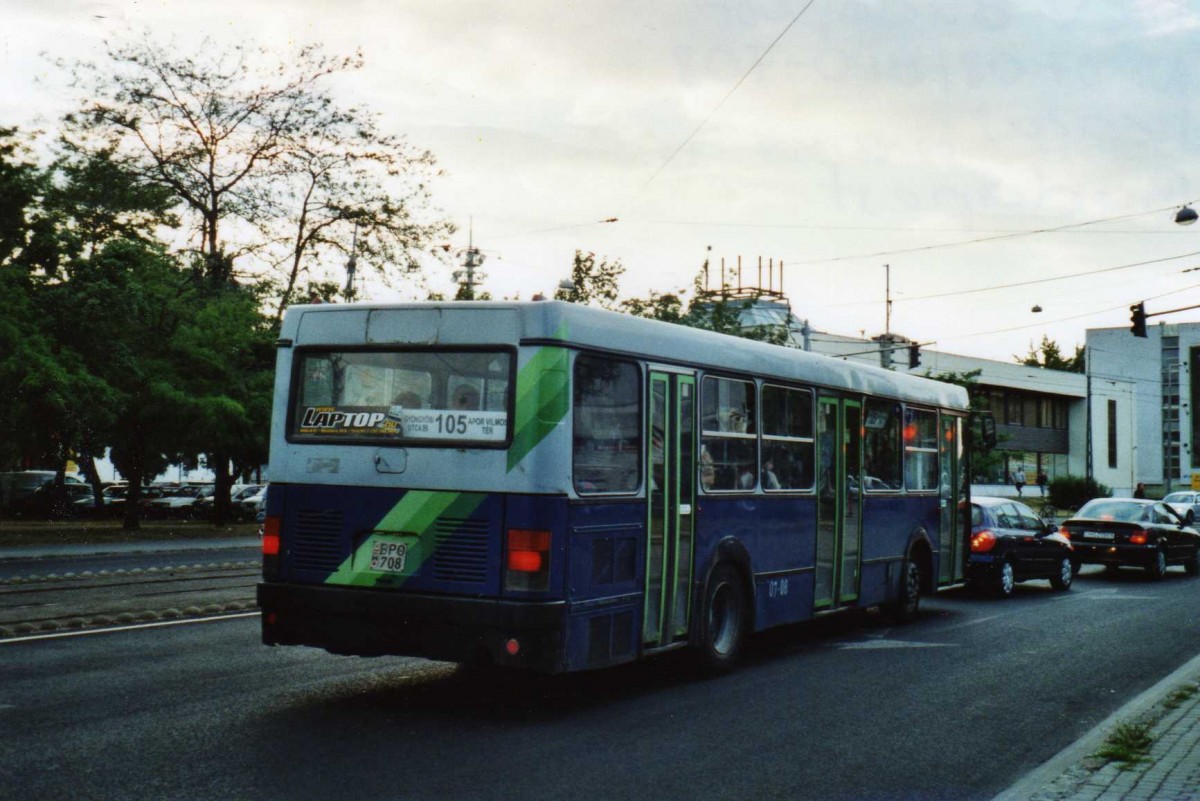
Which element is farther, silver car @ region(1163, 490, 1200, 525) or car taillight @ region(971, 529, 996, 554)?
silver car @ region(1163, 490, 1200, 525)

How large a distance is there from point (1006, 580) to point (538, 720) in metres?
12.1

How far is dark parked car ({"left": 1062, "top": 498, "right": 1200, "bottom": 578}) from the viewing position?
75.5ft

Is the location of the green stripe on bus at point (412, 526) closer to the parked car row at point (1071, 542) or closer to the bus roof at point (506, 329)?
the bus roof at point (506, 329)

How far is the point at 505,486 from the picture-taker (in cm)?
833

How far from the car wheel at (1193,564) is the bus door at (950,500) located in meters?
10.5

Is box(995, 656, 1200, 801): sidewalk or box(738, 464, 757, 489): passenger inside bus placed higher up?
box(738, 464, 757, 489): passenger inside bus

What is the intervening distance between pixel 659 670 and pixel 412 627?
309 centimetres

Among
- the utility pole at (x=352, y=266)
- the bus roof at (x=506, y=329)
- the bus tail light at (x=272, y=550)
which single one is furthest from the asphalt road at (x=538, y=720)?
the utility pole at (x=352, y=266)

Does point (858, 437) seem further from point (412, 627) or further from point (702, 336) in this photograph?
point (412, 627)

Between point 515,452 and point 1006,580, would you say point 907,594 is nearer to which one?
point 1006,580

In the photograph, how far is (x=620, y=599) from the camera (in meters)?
8.96

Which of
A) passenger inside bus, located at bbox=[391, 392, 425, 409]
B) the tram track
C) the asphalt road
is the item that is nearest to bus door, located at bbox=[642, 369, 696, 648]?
the asphalt road

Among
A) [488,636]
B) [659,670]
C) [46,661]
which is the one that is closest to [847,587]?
[659,670]

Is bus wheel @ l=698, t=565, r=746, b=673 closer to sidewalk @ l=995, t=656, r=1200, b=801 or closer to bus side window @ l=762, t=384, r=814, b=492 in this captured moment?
bus side window @ l=762, t=384, r=814, b=492
